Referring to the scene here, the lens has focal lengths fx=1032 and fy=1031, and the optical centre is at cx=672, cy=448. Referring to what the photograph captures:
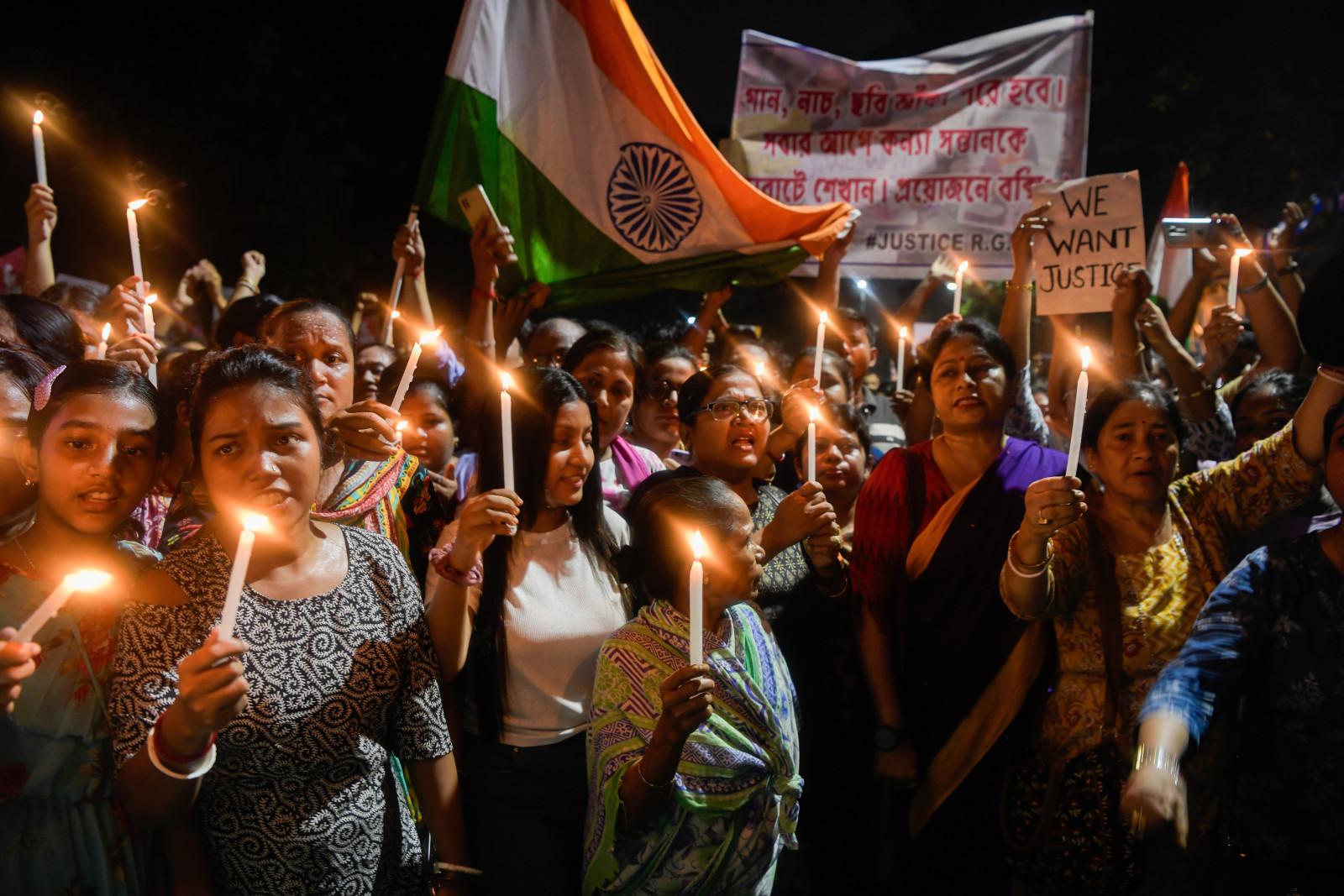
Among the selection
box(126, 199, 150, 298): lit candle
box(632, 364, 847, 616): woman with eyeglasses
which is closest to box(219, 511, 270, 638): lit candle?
box(632, 364, 847, 616): woman with eyeglasses

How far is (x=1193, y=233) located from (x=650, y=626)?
3056 mm

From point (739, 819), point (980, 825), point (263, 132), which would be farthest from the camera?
point (263, 132)

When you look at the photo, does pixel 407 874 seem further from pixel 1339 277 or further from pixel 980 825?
pixel 1339 277

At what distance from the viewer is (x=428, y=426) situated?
4.25 m

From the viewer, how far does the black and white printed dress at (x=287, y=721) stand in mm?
2061

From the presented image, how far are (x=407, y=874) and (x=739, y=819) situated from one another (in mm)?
799

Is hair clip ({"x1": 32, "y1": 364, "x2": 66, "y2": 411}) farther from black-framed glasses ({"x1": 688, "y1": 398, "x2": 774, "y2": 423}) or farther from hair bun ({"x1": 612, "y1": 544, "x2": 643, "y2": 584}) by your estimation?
black-framed glasses ({"x1": 688, "y1": 398, "x2": 774, "y2": 423})

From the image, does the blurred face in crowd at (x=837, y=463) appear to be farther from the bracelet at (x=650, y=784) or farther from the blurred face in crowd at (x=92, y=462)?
the blurred face in crowd at (x=92, y=462)

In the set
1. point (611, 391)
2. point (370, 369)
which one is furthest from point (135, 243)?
point (611, 391)

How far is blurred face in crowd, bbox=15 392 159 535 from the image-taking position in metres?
2.19

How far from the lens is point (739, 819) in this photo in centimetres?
256

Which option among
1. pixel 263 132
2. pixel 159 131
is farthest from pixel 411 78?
pixel 159 131

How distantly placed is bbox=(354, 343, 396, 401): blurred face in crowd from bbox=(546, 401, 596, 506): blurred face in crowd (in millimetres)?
1804

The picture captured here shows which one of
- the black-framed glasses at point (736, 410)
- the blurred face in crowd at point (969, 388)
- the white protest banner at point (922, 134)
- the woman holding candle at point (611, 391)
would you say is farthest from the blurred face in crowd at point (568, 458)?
the white protest banner at point (922, 134)
